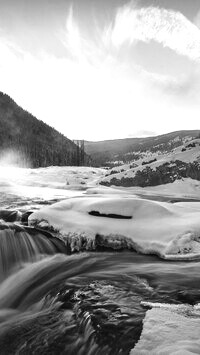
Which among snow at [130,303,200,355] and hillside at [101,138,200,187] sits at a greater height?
hillside at [101,138,200,187]

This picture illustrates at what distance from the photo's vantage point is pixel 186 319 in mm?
3027

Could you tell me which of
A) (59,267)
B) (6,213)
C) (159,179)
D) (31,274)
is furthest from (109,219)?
(159,179)

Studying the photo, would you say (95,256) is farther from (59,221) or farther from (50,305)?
(50,305)

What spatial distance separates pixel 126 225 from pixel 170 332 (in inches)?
143

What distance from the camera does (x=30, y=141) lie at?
106 metres

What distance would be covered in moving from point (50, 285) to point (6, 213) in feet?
13.0

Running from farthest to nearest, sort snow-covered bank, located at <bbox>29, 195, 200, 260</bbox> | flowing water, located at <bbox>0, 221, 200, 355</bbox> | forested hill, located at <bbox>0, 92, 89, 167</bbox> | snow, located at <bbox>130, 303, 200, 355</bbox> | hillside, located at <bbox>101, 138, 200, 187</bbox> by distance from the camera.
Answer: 1. forested hill, located at <bbox>0, 92, 89, 167</bbox>
2. hillside, located at <bbox>101, 138, 200, 187</bbox>
3. snow-covered bank, located at <bbox>29, 195, 200, 260</bbox>
4. flowing water, located at <bbox>0, 221, 200, 355</bbox>
5. snow, located at <bbox>130, 303, 200, 355</bbox>

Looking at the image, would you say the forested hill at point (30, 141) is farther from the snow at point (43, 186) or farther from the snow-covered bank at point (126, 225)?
the snow-covered bank at point (126, 225)

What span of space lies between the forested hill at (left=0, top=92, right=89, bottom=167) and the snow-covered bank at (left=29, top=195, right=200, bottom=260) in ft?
228

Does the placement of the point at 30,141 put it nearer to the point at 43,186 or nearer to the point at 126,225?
the point at 43,186

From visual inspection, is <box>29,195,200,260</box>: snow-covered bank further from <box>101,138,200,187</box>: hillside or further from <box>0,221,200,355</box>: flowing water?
<box>101,138,200,187</box>: hillside

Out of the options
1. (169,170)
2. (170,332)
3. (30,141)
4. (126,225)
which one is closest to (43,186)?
(169,170)

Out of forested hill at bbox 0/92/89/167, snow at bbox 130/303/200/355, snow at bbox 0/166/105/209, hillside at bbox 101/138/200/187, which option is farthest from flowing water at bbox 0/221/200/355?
forested hill at bbox 0/92/89/167

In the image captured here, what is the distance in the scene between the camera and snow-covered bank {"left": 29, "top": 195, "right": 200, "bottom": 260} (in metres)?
5.61
